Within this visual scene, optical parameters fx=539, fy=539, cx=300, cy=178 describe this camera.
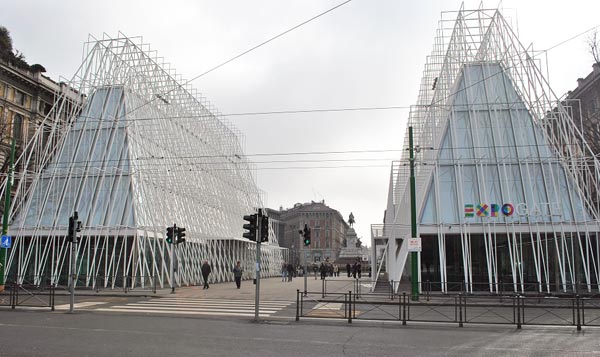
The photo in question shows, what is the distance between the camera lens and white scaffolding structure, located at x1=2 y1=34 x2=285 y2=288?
35.3 meters

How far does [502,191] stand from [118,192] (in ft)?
81.6

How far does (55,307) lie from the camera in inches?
853

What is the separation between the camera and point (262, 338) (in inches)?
533

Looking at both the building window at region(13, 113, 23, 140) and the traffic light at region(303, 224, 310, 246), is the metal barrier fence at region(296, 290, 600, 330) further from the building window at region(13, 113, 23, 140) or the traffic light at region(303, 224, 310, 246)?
the building window at region(13, 113, 23, 140)

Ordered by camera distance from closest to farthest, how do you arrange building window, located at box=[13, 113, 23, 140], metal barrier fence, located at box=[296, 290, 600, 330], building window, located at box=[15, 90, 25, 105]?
metal barrier fence, located at box=[296, 290, 600, 330] → building window, located at box=[13, 113, 23, 140] → building window, located at box=[15, 90, 25, 105]

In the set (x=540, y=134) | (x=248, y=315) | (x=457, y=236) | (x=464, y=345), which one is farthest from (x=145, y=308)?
(x=540, y=134)

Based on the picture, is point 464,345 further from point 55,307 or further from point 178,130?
point 178,130

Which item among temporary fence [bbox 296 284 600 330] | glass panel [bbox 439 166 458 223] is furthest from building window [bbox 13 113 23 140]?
temporary fence [bbox 296 284 600 330]

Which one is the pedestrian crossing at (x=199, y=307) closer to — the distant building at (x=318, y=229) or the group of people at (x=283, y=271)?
the group of people at (x=283, y=271)

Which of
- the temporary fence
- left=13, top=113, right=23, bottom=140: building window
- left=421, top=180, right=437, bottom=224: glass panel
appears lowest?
the temporary fence

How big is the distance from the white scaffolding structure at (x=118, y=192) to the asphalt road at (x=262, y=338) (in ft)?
50.5

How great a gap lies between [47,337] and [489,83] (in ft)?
99.7

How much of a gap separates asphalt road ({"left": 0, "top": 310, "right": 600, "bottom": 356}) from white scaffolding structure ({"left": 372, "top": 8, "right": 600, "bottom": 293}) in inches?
522

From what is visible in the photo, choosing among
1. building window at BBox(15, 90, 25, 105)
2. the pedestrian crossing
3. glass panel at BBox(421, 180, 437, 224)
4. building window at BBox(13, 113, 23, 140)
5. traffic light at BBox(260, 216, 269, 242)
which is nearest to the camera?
traffic light at BBox(260, 216, 269, 242)
